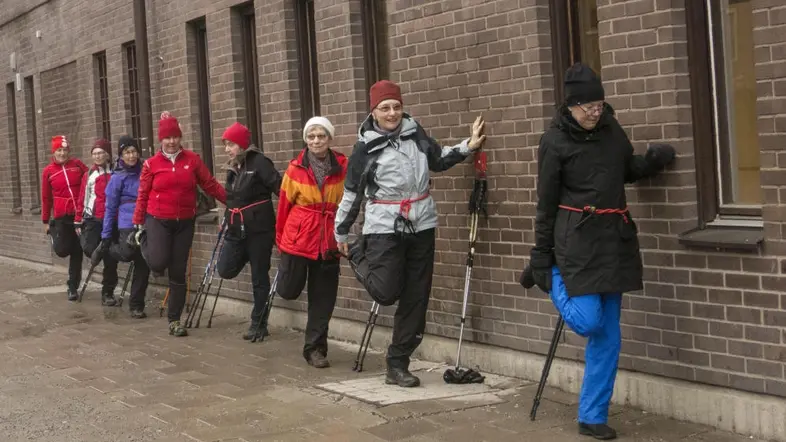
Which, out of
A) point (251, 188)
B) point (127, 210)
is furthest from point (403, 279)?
point (127, 210)

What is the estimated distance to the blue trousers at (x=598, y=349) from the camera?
6.52m

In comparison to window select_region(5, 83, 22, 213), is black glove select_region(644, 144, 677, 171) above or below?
below

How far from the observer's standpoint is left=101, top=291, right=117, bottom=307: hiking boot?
46.2 ft

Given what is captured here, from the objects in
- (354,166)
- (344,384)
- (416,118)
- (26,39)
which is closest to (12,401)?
Result: (344,384)

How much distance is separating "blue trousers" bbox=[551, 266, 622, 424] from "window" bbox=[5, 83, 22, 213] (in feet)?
55.3

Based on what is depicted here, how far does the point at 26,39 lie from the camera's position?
20.3 metres

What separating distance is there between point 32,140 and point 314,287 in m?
12.7

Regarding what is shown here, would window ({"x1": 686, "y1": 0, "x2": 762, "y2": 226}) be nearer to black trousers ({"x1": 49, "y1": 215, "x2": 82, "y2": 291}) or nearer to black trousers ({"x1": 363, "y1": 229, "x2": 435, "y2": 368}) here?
black trousers ({"x1": 363, "y1": 229, "x2": 435, "y2": 368})

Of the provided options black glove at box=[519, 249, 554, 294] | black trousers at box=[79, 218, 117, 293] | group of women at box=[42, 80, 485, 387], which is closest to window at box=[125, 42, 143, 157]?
black trousers at box=[79, 218, 117, 293]

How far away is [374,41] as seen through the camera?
33.5 ft

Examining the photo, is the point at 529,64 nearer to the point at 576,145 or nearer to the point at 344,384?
the point at 576,145

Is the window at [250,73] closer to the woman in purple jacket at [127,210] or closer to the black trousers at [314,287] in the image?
the woman in purple jacket at [127,210]

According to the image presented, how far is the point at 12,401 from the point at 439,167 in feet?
11.5

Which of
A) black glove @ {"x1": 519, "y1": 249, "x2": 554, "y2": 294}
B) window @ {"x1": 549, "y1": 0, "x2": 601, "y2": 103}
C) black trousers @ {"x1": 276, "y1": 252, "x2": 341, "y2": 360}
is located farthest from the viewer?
black trousers @ {"x1": 276, "y1": 252, "x2": 341, "y2": 360}
